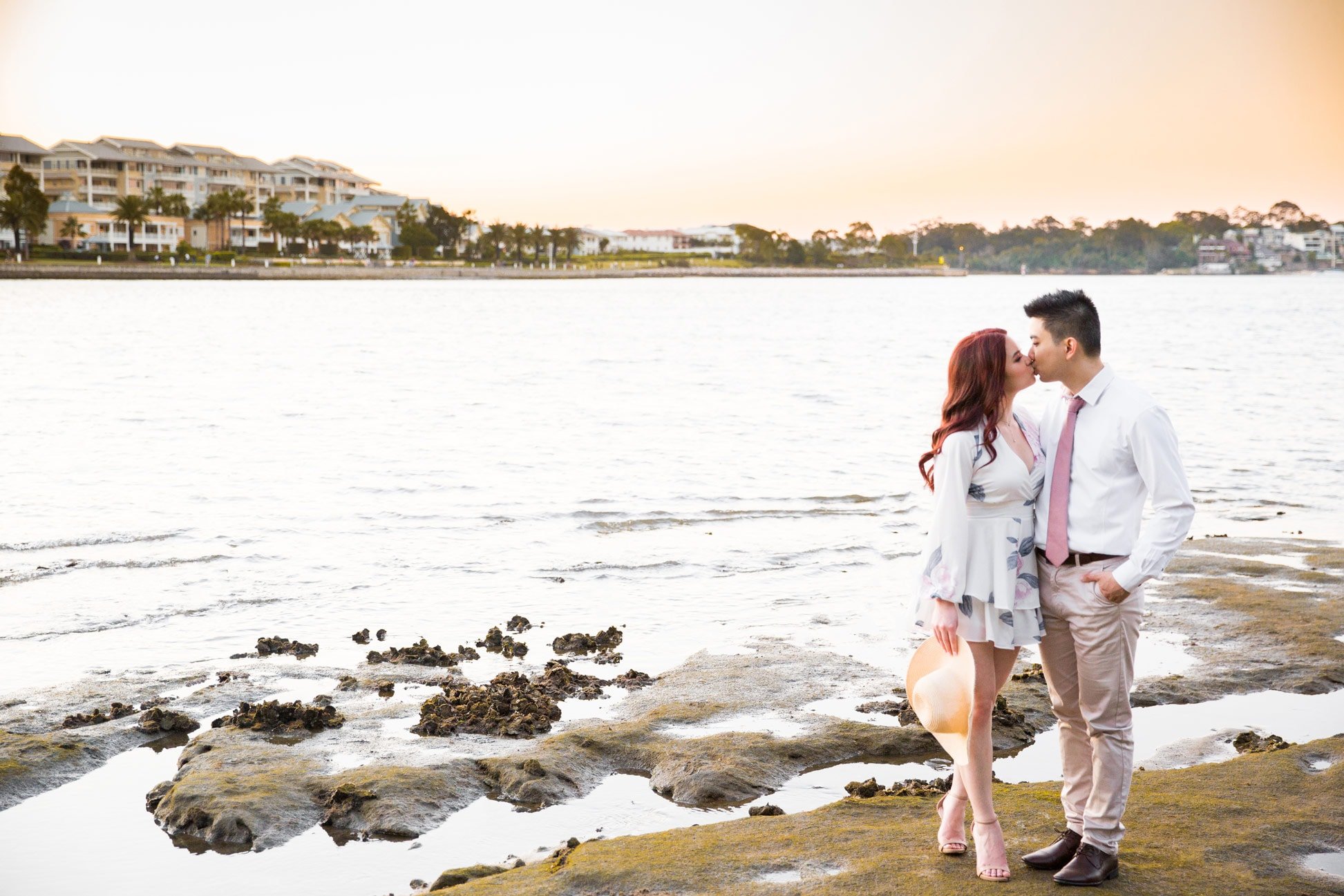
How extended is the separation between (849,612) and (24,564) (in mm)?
9324

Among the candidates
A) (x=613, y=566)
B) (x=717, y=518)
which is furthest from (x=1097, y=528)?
(x=717, y=518)

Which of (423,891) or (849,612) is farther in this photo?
(849,612)

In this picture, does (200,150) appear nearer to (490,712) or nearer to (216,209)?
(216,209)

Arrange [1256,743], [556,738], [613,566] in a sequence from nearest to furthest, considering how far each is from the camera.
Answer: [1256,743]
[556,738]
[613,566]

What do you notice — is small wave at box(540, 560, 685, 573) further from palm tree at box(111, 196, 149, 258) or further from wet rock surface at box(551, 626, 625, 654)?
palm tree at box(111, 196, 149, 258)

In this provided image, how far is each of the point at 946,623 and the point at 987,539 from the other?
38cm

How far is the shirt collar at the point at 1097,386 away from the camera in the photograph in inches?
189

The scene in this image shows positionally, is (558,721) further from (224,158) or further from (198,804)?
(224,158)

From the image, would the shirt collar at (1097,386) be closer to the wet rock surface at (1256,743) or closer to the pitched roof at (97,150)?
the wet rock surface at (1256,743)

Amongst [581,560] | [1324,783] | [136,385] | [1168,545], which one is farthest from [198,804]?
[136,385]

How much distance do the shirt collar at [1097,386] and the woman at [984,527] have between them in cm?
23

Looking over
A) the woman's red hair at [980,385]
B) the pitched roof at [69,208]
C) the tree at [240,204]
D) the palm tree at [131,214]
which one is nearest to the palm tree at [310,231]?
the tree at [240,204]

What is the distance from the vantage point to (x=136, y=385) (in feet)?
126

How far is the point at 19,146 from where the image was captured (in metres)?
165
